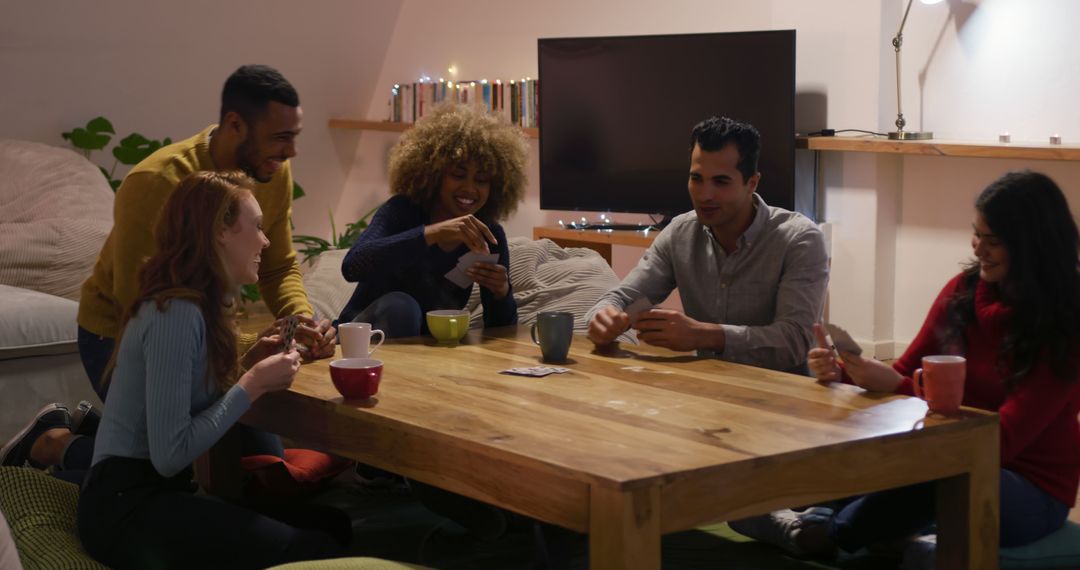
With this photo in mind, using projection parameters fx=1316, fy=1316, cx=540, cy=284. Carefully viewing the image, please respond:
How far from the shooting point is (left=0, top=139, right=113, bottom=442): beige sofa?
411 cm

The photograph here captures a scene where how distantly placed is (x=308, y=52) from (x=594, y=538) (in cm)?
565

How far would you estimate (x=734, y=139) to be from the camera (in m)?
3.11

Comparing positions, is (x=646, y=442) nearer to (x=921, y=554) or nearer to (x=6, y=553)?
(x=921, y=554)

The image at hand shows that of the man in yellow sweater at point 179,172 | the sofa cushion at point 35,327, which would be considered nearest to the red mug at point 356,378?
the man in yellow sweater at point 179,172

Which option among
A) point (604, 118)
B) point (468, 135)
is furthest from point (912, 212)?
point (468, 135)

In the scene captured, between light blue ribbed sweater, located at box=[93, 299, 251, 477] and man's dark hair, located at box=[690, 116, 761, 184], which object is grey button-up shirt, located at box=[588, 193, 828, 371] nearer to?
man's dark hair, located at box=[690, 116, 761, 184]

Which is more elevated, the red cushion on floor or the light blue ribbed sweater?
the light blue ribbed sweater

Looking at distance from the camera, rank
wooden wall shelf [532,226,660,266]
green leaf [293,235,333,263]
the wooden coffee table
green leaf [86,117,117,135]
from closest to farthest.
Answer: the wooden coffee table
wooden wall shelf [532,226,660,266]
green leaf [86,117,117,135]
green leaf [293,235,333,263]

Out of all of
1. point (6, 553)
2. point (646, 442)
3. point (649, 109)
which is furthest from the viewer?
point (649, 109)

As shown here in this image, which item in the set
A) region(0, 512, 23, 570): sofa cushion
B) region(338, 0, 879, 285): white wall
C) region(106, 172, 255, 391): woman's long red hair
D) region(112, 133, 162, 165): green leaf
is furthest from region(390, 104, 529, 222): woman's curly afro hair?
region(112, 133, 162, 165): green leaf

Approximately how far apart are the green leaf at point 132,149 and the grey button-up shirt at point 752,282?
3819 mm

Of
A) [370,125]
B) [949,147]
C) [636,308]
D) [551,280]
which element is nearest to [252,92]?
[636,308]

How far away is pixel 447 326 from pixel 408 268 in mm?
437

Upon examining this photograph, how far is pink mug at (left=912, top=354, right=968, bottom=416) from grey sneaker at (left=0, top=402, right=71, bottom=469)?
7.18 feet
